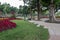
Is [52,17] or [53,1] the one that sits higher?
[53,1]

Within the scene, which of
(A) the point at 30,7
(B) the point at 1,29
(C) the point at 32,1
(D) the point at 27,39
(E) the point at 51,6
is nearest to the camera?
(D) the point at 27,39

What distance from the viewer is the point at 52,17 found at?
34062mm

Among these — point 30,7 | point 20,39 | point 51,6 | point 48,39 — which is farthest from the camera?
point 30,7

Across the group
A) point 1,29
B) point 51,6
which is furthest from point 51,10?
point 1,29

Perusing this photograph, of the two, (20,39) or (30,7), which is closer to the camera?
(20,39)

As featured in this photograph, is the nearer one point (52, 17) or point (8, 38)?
point (8, 38)

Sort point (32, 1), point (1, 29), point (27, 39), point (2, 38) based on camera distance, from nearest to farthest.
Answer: point (2, 38) → point (27, 39) → point (1, 29) → point (32, 1)

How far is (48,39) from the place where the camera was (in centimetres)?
1237

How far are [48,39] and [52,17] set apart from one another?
21885 millimetres

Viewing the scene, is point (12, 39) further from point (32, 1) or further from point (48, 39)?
point (32, 1)

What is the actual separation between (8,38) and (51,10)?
2694 cm

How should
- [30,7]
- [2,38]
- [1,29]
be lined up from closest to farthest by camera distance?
[2,38] < [1,29] < [30,7]

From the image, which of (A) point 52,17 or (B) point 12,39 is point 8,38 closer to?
(B) point 12,39

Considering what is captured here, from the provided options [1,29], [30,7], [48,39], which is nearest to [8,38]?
[1,29]
